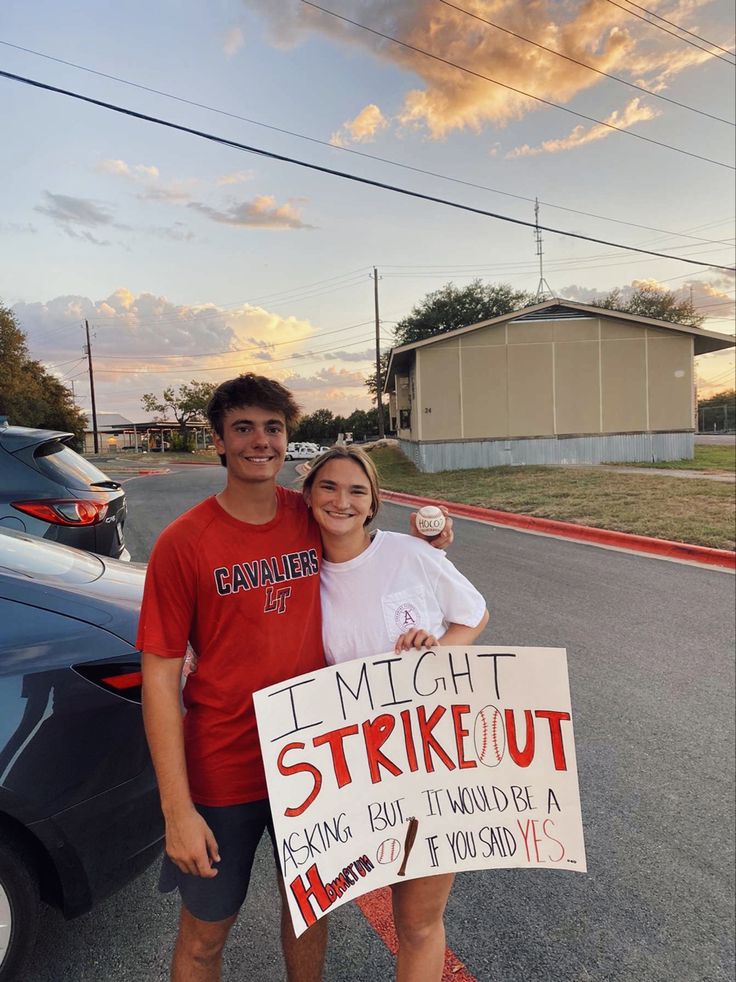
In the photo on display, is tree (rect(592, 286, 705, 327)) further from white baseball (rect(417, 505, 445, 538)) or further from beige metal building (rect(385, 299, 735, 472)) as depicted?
white baseball (rect(417, 505, 445, 538))

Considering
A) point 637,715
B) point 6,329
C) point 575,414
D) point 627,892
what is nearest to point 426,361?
point 575,414

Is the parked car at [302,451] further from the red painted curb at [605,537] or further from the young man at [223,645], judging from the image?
the young man at [223,645]

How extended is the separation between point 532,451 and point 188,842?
811 inches

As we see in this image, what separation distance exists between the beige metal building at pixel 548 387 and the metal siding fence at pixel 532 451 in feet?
0.11

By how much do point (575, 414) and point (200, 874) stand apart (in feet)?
70.1

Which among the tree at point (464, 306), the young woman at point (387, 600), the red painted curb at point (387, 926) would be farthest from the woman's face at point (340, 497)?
the tree at point (464, 306)

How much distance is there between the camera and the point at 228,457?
4.91 ft

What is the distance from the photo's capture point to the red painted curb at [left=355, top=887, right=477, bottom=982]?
1.84 metres

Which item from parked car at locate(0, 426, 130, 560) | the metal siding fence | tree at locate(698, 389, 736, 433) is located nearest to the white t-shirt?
parked car at locate(0, 426, 130, 560)

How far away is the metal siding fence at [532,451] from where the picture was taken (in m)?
20.8

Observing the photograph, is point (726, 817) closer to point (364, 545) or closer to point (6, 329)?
point (364, 545)

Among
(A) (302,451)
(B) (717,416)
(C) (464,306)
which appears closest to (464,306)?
(C) (464,306)

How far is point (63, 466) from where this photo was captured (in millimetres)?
4641

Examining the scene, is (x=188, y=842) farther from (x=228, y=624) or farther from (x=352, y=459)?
(x=352, y=459)
